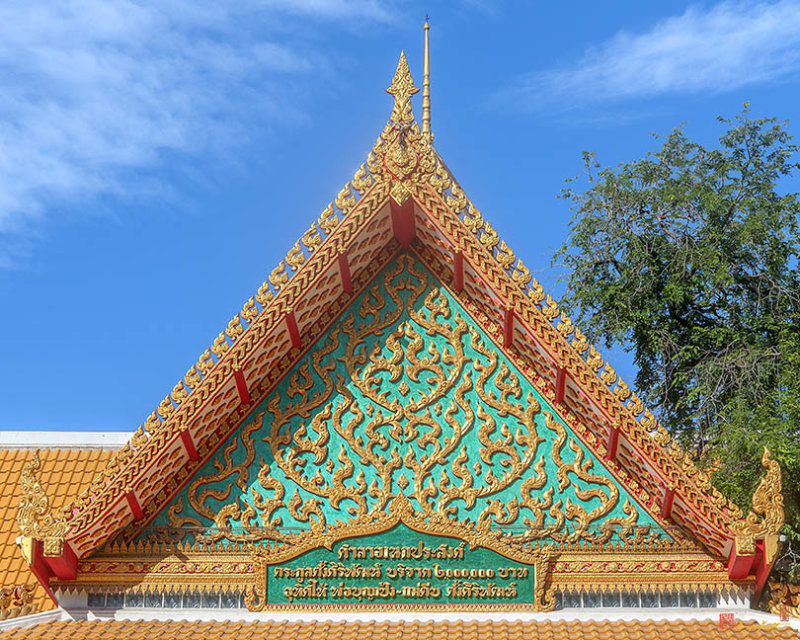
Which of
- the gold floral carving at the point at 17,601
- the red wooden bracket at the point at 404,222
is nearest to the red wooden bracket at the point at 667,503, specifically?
the red wooden bracket at the point at 404,222

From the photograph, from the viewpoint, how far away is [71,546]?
673 centimetres

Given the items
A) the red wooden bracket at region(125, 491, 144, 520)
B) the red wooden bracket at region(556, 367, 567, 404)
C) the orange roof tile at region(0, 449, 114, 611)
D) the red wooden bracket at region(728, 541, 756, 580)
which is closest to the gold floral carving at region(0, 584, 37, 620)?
the orange roof tile at region(0, 449, 114, 611)

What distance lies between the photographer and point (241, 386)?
7059 millimetres

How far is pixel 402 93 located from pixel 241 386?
7.28 ft

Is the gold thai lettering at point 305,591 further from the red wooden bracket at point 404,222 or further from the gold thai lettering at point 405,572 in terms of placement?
the red wooden bracket at point 404,222

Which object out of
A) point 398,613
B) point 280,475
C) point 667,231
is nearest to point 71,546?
point 280,475

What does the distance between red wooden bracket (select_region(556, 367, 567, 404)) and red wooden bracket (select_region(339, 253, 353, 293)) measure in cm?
159

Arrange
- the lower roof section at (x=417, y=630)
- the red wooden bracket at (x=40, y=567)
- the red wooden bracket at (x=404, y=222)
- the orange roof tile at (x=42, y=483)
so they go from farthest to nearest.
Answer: the orange roof tile at (x=42, y=483) → the red wooden bracket at (x=404, y=222) → the red wooden bracket at (x=40, y=567) → the lower roof section at (x=417, y=630)

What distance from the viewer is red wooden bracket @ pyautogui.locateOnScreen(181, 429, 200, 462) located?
Result: 6.83 metres

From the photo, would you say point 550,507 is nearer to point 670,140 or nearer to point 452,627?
point 452,627

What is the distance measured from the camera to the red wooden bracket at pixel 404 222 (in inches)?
282

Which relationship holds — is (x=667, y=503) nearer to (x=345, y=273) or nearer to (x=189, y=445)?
(x=345, y=273)

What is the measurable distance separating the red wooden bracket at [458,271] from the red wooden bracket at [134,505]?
2576 mm

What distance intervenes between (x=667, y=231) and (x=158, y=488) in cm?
660
